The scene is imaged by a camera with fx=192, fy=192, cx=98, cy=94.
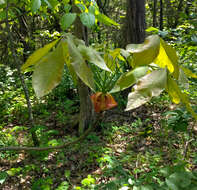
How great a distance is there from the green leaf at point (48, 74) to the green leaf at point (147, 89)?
19cm

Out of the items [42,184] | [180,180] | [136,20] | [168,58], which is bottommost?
[42,184]

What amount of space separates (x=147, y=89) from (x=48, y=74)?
24 cm

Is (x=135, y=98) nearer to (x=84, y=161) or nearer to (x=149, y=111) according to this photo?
(x=84, y=161)

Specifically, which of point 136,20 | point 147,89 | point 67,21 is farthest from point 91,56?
point 136,20

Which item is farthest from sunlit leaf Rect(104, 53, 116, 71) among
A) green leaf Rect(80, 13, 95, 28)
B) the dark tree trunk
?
the dark tree trunk

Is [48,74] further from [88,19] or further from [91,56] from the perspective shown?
[88,19]

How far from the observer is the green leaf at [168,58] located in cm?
54

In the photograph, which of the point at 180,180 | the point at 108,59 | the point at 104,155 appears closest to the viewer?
the point at 180,180

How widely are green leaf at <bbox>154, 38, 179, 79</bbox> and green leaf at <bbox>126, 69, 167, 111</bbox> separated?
0.24 feet

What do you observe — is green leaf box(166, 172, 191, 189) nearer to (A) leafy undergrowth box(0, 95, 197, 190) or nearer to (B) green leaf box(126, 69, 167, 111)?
(B) green leaf box(126, 69, 167, 111)

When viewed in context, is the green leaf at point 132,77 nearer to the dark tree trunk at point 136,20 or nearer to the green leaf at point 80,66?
the green leaf at point 80,66

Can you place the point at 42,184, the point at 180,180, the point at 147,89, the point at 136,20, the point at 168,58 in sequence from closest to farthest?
the point at 147,89
the point at 168,58
the point at 180,180
the point at 42,184
the point at 136,20

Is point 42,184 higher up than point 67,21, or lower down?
lower down

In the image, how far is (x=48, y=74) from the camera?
1.57 ft
